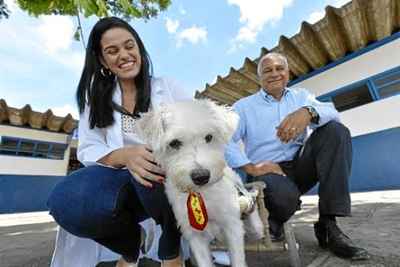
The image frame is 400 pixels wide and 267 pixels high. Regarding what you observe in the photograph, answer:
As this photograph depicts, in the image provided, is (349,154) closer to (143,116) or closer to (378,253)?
(378,253)

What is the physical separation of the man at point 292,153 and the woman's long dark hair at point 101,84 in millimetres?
720

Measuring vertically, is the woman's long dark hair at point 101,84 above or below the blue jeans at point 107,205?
above

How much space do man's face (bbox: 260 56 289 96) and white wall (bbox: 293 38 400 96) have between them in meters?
7.63

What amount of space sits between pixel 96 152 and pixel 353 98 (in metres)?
9.62

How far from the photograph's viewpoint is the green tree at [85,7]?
276 cm

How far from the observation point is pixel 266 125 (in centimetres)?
262

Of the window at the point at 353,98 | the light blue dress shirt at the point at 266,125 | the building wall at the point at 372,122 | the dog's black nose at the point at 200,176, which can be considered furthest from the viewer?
the window at the point at 353,98

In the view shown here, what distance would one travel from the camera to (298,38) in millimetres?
8148

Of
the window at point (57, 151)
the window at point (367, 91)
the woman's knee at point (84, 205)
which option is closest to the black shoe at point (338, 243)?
the woman's knee at point (84, 205)

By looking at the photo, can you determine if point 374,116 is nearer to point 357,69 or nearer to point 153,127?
point 357,69

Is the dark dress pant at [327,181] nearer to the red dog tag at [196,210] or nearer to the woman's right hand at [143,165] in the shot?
the red dog tag at [196,210]

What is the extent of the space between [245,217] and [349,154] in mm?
778

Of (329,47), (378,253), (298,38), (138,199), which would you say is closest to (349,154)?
(378,253)

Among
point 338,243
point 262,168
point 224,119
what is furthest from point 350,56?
point 224,119
